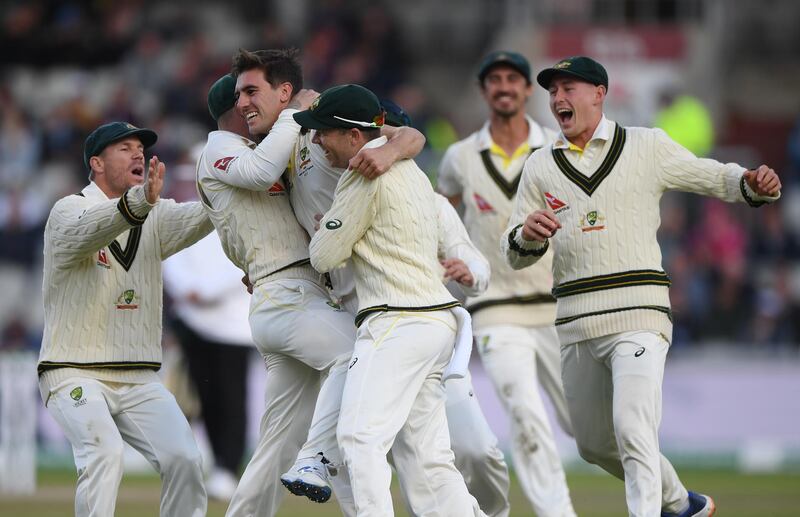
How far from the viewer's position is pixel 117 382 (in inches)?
340

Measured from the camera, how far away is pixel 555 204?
28.5 ft

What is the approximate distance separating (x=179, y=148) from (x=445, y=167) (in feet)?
36.3

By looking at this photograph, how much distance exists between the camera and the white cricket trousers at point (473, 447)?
8.59 metres

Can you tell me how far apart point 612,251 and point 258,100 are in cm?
214

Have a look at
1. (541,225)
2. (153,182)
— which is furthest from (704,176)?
(153,182)

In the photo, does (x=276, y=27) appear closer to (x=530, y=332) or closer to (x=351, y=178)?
(x=530, y=332)

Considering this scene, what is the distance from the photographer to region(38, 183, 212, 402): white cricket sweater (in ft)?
28.1

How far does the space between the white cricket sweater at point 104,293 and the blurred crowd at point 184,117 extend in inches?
379

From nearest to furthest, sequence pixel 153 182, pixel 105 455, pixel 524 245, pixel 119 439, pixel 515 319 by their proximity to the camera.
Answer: pixel 153 182, pixel 105 455, pixel 119 439, pixel 524 245, pixel 515 319

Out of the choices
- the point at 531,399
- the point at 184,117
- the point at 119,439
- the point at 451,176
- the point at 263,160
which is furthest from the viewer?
the point at 184,117

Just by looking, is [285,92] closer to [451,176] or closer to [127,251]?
[127,251]

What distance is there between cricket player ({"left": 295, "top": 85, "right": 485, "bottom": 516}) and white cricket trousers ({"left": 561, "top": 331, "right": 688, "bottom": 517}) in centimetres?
100

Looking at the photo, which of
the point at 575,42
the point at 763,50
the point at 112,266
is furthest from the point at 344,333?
the point at 763,50

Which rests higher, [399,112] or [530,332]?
[399,112]
